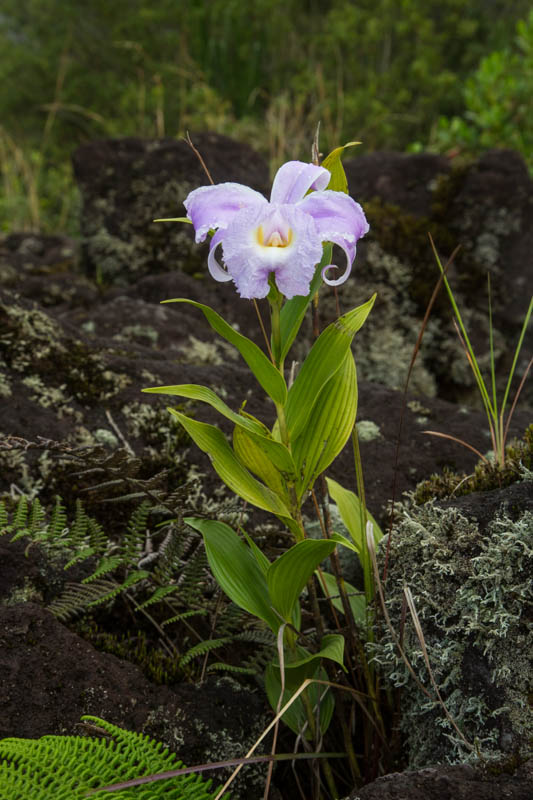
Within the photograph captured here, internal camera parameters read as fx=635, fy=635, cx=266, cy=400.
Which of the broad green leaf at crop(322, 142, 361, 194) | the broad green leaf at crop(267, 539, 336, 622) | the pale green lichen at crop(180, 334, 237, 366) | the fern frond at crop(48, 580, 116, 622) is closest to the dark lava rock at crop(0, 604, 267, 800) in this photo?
the fern frond at crop(48, 580, 116, 622)

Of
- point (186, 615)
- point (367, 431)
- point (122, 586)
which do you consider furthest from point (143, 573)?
point (367, 431)

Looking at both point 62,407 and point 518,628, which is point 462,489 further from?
point 62,407

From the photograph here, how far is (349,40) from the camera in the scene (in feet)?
31.6

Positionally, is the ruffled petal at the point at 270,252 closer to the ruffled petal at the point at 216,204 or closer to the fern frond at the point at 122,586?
the ruffled petal at the point at 216,204

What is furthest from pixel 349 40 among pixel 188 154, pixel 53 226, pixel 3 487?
pixel 3 487

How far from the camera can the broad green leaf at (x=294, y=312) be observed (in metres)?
1.54

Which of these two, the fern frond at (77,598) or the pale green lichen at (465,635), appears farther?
the fern frond at (77,598)

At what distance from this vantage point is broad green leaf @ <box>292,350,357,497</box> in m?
1.60

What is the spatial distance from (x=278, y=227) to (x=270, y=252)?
7cm

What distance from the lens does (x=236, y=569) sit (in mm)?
1664

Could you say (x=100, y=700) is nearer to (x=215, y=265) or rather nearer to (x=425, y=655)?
(x=425, y=655)

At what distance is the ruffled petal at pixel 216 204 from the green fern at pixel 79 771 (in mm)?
1073

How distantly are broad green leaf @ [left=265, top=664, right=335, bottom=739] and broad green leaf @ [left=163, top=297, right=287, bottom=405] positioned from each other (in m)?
0.74

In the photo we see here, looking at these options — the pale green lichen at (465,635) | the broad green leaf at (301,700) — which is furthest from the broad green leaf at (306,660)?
the pale green lichen at (465,635)
